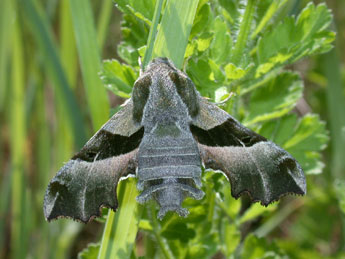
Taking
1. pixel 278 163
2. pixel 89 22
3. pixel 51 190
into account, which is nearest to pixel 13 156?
pixel 89 22

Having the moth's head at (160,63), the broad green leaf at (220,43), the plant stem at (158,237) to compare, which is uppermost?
the broad green leaf at (220,43)

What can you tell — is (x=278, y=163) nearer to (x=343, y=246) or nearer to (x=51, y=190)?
(x=51, y=190)

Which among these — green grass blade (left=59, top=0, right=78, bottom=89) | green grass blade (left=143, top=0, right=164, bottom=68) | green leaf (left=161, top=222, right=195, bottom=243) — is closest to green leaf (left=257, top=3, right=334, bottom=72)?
green grass blade (left=143, top=0, right=164, bottom=68)

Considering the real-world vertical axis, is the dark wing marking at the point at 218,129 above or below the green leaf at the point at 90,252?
above

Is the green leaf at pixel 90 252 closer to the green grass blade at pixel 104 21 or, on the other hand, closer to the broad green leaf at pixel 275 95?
the broad green leaf at pixel 275 95

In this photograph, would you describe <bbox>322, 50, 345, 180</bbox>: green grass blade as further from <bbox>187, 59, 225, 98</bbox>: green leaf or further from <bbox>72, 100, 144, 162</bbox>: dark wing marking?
<bbox>72, 100, 144, 162</bbox>: dark wing marking

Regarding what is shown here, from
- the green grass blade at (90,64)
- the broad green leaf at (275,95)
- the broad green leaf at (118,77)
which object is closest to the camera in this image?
the broad green leaf at (118,77)

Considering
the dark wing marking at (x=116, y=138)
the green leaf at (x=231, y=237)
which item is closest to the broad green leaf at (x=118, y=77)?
the dark wing marking at (x=116, y=138)
